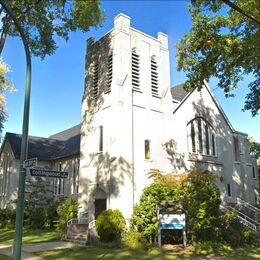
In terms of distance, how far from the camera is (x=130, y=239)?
61.7 ft

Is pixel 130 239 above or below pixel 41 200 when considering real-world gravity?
below

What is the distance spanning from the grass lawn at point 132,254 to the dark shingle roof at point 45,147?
15.9 meters

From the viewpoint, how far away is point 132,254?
53.1ft

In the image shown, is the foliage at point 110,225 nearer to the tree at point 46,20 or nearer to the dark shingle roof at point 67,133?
the tree at point 46,20

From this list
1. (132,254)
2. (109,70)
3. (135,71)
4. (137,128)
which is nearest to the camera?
(132,254)

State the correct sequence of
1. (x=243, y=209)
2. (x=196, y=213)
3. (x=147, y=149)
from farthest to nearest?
1. (x=243, y=209)
2. (x=147, y=149)
3. (x=196, y=213)

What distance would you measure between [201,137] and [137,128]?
23.6ft

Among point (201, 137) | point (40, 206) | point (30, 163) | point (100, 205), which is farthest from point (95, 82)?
point (30, 163)

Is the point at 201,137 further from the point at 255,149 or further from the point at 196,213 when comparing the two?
the point at 255,149

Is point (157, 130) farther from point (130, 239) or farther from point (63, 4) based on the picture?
point (63, 4)

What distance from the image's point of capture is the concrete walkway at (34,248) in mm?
15380

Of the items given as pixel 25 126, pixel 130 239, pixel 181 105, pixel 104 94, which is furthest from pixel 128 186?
pixel 25 126

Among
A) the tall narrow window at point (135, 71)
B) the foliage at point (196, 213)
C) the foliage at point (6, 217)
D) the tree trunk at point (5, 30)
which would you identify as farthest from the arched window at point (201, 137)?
the foliage at point (6, 217)

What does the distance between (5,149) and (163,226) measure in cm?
2586
